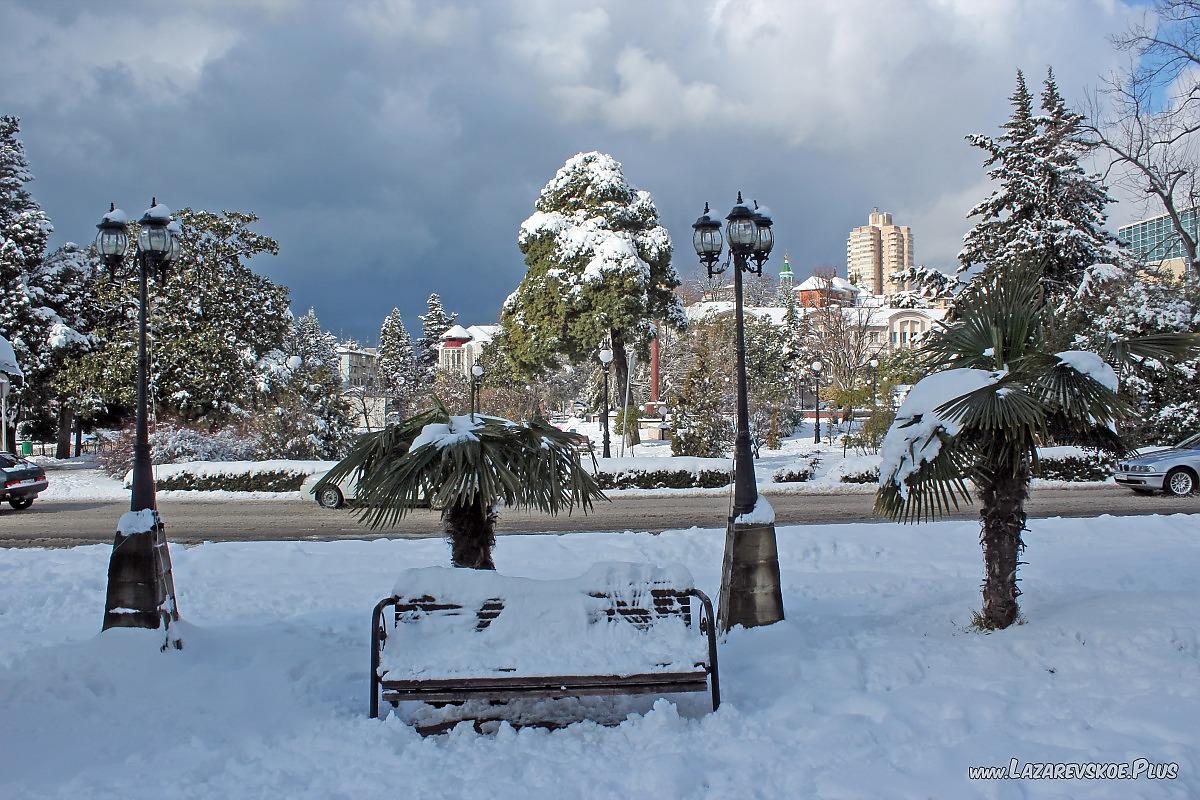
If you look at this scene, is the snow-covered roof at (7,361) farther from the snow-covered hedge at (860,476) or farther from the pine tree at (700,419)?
the snow-covered hedge at (860,476)

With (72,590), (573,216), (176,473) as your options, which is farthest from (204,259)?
(72,590)

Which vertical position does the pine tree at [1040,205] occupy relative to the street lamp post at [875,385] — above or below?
above

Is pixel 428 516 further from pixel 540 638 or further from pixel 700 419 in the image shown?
pixel 540 638

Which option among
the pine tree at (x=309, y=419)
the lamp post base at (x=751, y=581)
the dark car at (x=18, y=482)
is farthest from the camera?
the pine tree at (x=309, y=419)

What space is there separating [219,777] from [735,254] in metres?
6.11

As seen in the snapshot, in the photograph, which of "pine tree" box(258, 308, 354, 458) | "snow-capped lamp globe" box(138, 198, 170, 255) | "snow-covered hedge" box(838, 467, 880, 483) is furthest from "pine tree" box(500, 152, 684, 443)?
"snow-capped lamp globe" box(138, 198, 170, 255)

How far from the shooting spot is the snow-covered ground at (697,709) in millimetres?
4027

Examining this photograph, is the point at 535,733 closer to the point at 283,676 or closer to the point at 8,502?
the point at 283,676

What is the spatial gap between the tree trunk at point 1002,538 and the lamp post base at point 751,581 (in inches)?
63.2

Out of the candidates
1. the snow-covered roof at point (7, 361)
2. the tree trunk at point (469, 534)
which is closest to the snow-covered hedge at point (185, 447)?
the snow-covered roof at point (7, 361)

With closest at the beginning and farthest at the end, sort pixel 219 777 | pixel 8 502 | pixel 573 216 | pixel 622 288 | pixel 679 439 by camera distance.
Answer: pixel 219 777
pixel 8 502
pixel 679 439
pixel 622 288
pixel 573 216

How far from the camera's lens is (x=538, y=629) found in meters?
4.98

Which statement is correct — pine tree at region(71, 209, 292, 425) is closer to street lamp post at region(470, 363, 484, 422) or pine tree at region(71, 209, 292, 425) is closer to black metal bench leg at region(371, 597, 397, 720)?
street lamp post at region(470, 363, 484, 422)

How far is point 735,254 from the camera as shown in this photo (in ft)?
26.4
